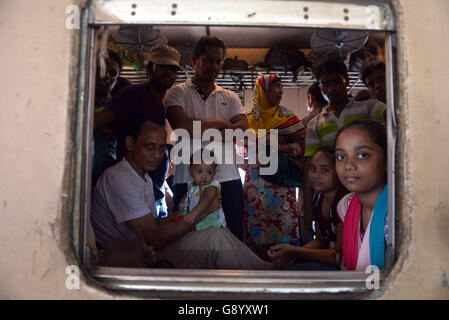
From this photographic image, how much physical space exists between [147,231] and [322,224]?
1.15m

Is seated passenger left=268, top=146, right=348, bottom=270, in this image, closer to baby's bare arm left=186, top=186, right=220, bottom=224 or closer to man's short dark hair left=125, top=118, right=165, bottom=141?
baby's bare arm left=186, top=186, right=220, bottom=224

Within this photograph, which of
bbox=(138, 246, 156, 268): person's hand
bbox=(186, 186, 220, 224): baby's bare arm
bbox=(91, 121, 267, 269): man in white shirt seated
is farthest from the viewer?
bbox=(186, 186, 220, 224): baby's bare arm

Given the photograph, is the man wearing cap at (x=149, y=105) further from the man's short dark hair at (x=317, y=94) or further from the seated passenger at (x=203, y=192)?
the man's short dark hair at (x=317, y=94)

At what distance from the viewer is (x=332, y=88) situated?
2.40 m

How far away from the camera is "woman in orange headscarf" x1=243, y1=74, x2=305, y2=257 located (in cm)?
253

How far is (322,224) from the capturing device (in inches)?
80.7

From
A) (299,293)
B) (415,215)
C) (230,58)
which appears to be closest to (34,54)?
(299,293)

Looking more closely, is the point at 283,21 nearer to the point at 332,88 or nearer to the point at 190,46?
the point at 332,88

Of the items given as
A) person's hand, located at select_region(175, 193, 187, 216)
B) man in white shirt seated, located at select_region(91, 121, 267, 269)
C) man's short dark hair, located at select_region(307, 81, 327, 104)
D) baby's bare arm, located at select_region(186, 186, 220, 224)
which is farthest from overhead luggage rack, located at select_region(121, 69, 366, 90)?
man in white shirt seated, located at select_region(91, 121, 267, 269)

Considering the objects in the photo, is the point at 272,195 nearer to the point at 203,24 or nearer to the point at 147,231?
the point at 147,231

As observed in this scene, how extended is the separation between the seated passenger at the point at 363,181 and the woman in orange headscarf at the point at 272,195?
1066 mm

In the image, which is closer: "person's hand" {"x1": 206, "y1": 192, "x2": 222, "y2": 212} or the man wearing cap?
"person's hand" {"x1": 206, "y1": 192, "x2": 222, "y2": 212}

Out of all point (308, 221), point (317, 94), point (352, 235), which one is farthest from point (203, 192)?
point (317, 94)

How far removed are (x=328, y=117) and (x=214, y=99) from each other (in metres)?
0.88
